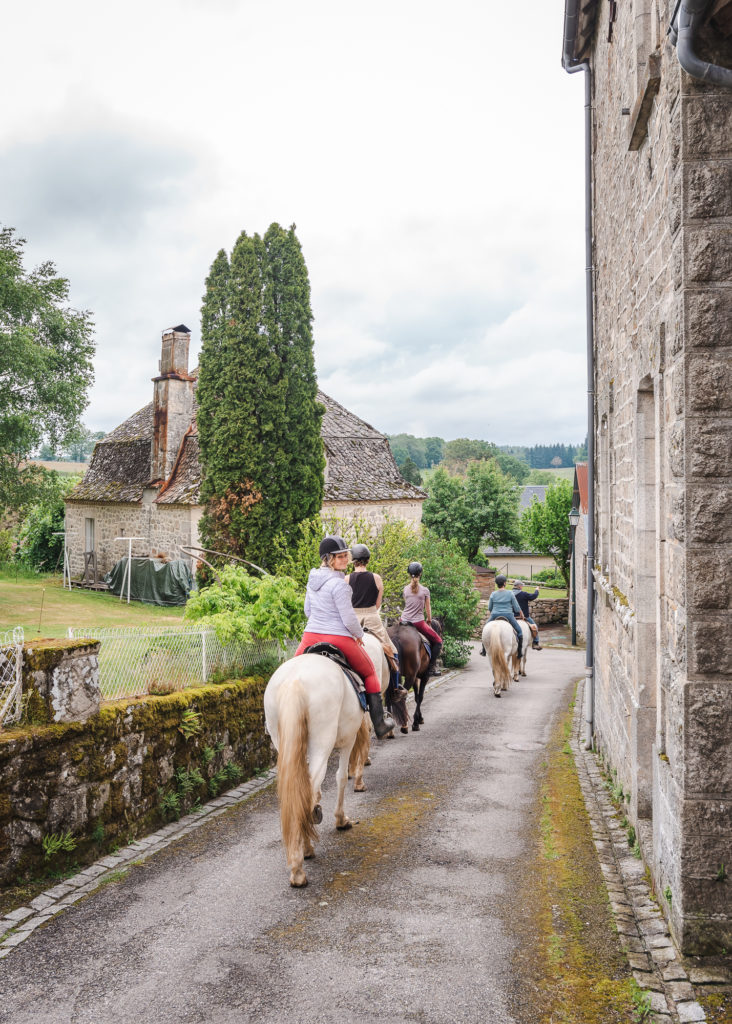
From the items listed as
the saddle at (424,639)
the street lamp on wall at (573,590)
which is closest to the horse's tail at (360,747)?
the saddle at (424,639)

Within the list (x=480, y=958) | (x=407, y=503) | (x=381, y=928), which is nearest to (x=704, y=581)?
(x=480, y=958)

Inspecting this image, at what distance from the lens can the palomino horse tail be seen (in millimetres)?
14953

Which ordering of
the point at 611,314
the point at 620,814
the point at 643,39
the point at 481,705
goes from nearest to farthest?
1. the point at 643,39
2. the point at 620,814
3. the point at 611,314
4. the point at 481,705

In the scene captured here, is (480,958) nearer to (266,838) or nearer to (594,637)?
(266,838)

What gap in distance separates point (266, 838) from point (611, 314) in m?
5.94

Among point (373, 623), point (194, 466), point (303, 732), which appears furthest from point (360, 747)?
point (194, 466)

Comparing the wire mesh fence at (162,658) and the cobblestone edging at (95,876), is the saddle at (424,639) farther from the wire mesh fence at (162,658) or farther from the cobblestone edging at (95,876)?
the cobblestone edging at (95,876)

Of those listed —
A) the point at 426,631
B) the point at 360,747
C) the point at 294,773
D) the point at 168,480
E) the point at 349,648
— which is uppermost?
the point at 168,480

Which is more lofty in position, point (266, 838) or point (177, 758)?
point (177, 758)

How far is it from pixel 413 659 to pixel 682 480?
25.5 ft

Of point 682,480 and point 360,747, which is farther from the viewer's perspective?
point 360,747

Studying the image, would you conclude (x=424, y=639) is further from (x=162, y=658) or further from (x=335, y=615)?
(x=335, y=615)

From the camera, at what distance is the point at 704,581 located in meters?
4.18

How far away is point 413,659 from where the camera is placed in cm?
1162
